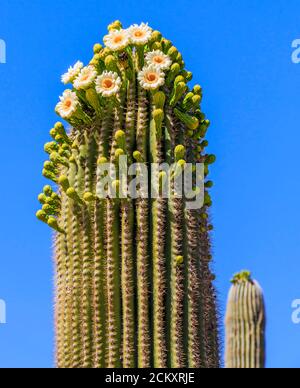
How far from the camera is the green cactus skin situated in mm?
7574

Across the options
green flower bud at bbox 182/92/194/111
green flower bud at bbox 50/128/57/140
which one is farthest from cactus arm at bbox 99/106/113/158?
green flower bud at bbox 182/92/194/111

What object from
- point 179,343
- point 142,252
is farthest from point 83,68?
point 179,343

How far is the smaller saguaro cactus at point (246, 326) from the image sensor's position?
57.7 feet

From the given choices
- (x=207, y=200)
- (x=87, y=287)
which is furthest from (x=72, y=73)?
(x=87, y=287)

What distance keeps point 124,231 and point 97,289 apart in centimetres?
48

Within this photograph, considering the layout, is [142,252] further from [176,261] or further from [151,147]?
[151,147]

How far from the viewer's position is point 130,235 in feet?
25.1

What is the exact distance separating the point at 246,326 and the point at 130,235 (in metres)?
10.3

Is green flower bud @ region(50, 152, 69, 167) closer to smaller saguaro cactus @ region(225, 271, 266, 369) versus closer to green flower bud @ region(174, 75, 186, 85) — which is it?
green flower bud @ region(174, 75, 186, 85)

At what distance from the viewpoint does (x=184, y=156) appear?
7977mm

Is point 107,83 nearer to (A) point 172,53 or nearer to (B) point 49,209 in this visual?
(A) point 172,53

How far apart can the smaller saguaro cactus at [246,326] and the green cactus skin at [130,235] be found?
9635 millimetres

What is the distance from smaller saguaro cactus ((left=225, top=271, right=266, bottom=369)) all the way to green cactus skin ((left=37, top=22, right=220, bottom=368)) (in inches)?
379
